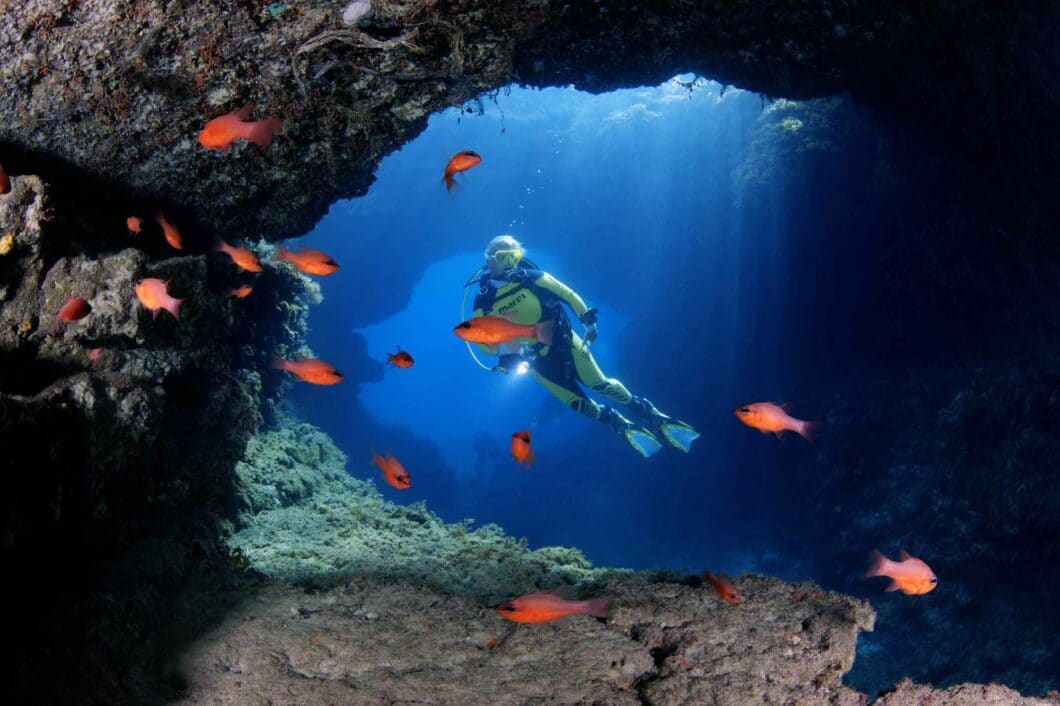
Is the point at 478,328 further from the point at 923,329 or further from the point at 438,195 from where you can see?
the point at 438,195

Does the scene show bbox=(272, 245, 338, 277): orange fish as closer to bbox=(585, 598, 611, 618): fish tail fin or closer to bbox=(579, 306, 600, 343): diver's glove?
bbox=(585, 598, 611, 618): fish tail fin

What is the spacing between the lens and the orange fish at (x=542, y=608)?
2656 mm

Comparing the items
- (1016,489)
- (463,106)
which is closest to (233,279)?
(463,106)

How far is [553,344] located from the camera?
1394cm

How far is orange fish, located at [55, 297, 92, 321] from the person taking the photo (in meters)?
3.42

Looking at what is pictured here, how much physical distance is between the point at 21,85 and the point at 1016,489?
47.5 ft

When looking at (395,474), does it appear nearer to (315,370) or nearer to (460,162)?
(315,370)

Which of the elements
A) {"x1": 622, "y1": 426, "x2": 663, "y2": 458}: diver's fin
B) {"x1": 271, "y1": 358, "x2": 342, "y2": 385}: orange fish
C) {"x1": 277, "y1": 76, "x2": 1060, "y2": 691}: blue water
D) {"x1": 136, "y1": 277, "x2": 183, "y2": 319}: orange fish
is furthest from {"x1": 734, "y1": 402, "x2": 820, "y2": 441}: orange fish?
{"x1": 622, "y1": 426, "x2": 663, "y2": 458}: diver's fin

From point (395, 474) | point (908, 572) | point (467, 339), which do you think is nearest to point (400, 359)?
point (395, 474)

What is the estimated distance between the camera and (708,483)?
2083cm

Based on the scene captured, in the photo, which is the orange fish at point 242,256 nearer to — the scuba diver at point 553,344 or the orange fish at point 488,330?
the orange fish at point 488,330

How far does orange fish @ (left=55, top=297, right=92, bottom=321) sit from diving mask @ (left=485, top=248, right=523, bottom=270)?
9.42 metres

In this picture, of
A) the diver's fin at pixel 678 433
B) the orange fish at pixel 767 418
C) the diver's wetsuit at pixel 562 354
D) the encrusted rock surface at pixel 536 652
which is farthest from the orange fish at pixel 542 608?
the diver's fin at pixel 678 433

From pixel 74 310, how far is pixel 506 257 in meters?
9.54
